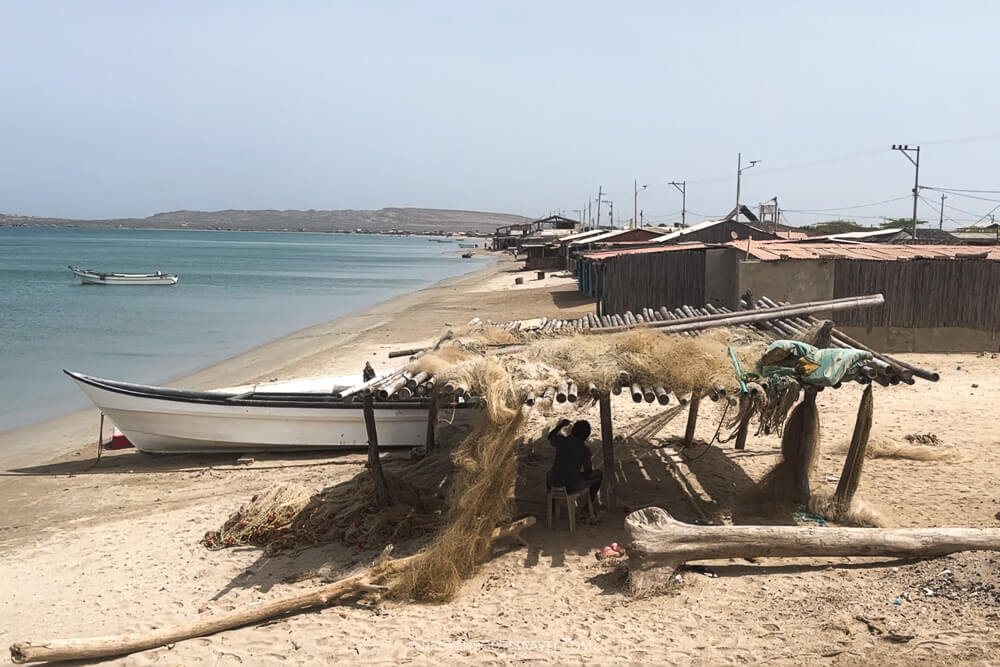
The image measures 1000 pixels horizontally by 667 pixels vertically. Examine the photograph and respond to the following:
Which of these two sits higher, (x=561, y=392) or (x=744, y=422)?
(x=561, y=392)

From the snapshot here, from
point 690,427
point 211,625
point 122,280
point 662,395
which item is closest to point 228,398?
point 211,625

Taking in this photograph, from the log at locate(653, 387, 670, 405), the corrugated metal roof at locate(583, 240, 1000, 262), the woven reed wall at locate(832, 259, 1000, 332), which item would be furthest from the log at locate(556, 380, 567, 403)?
the woven reed wall at locate(832, 259, 1000, 332)

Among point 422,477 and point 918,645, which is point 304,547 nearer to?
point 422,477

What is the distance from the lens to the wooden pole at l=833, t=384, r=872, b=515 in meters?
7.52

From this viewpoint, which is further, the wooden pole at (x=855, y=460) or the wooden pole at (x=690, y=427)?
the wooden pole at (x=690, y=427)

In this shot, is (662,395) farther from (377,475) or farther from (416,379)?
(377,475)

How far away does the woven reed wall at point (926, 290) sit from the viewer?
54.6 feet

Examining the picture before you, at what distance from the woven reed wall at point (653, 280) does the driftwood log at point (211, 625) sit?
15158mm

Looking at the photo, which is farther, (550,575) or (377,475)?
(377,475)

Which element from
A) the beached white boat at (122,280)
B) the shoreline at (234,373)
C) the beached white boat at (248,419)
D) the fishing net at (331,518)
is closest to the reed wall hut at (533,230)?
the beached white boat at (122,280)

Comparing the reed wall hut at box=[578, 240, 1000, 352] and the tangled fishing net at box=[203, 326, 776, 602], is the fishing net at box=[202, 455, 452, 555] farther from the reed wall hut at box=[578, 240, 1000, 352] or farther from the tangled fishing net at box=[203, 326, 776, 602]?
the reed wall hut at box=[578, 240, 1000, 352]

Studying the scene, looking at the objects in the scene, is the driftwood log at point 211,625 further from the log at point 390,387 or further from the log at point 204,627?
the log at point 390,387

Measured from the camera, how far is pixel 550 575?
6.73 m

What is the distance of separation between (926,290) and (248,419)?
14.5 meters
